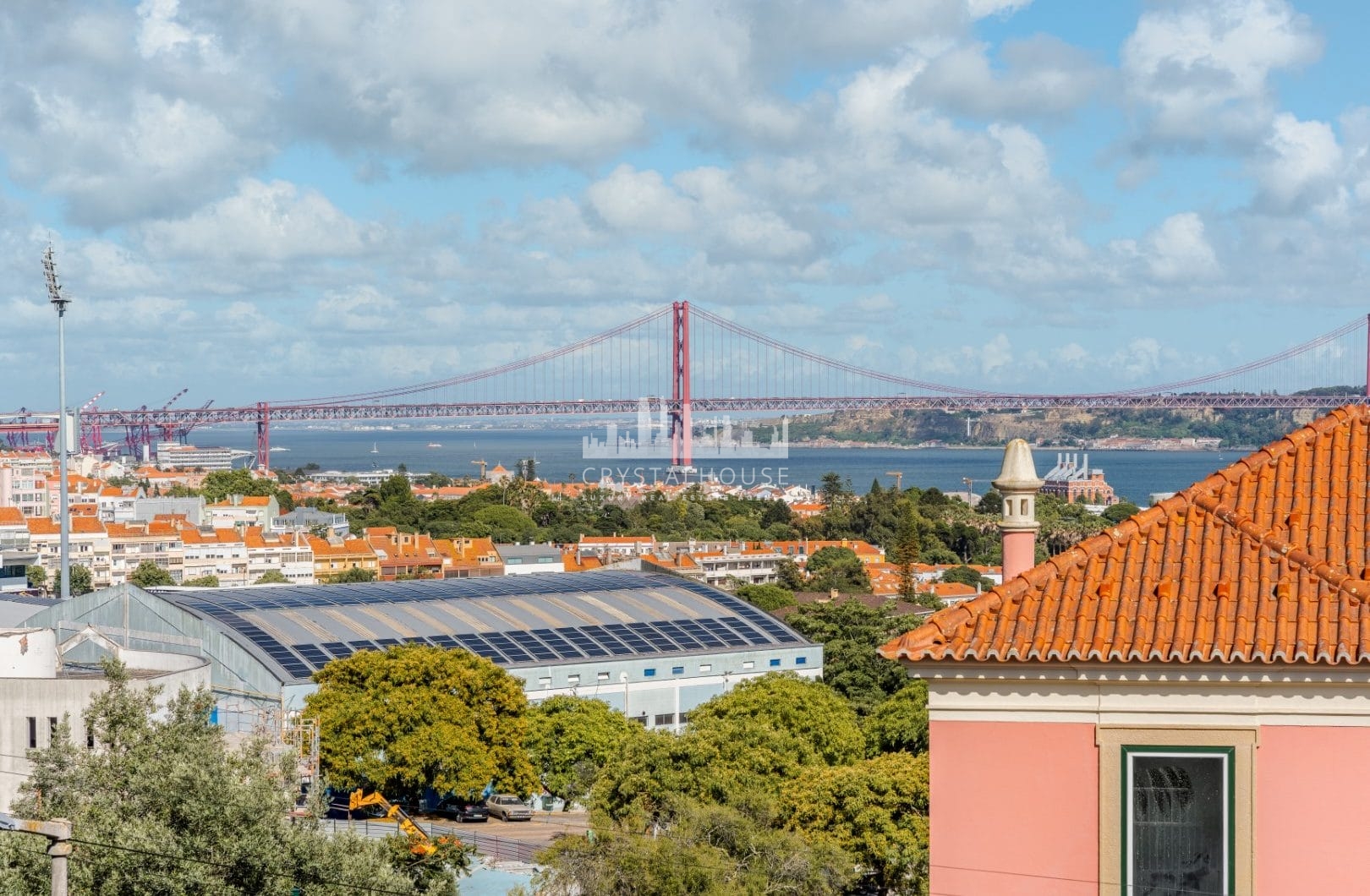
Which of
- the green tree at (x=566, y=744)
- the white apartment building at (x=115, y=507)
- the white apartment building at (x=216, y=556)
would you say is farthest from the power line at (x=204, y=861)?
the white apartment building at (x=115, y=507)

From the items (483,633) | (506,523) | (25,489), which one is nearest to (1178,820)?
(483,633)

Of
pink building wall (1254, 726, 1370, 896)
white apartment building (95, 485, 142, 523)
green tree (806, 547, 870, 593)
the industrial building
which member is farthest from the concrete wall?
white apartment building (95, 485, 142, 523)

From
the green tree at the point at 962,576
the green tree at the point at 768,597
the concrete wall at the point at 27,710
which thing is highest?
the concrete wall at the point at 27,710

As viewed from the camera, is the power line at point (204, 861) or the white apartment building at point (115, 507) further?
the white apartment building at point (115, 507)

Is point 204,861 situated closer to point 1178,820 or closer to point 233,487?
point 1178,820

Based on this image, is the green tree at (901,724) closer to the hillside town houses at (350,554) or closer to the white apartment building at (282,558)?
the hillside town houses at (350,554)

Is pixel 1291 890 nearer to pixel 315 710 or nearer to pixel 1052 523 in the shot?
pixel 315 710
